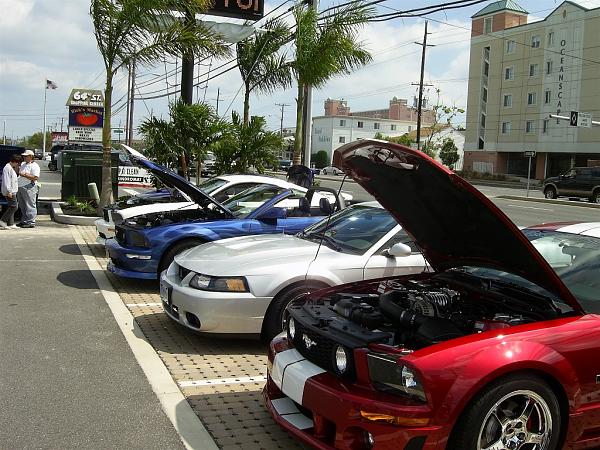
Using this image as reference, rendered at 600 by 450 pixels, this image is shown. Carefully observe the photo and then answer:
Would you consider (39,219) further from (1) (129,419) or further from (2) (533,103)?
(2) (533,103)

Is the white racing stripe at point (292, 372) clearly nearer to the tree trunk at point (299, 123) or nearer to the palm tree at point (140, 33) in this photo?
the palm tree at point (140, 33)

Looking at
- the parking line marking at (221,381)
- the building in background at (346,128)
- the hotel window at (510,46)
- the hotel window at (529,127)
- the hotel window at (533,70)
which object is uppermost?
the hotel window at (510,46)

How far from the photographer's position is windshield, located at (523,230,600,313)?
3801 mm

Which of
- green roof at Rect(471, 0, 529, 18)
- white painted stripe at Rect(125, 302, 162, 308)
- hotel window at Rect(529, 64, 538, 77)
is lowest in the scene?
white painted stripe at Rect(125, 302, 162, 308)

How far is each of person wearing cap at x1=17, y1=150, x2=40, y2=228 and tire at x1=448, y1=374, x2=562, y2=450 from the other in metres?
11.8

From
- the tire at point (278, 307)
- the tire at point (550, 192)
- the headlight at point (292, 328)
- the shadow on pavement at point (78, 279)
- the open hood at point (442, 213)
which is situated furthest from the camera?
the tire at point (550, 192)

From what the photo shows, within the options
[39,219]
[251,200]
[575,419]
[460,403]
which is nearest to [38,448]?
[460,403]

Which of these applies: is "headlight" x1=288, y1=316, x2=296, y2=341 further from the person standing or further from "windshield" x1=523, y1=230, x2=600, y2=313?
the person standing

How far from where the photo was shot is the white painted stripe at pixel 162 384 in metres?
3.85

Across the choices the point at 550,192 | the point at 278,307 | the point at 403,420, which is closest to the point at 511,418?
the point at 403,420

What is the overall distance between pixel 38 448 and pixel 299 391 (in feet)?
5.16

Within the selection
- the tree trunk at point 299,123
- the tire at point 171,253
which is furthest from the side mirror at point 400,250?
the tree trunk at point 299,123

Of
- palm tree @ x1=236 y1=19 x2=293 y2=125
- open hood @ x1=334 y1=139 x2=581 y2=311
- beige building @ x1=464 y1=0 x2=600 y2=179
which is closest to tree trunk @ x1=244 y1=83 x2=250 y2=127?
palm tree @ x1=236 y1=19 x2=293 y2=125

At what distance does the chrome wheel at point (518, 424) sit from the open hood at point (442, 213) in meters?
0.68
